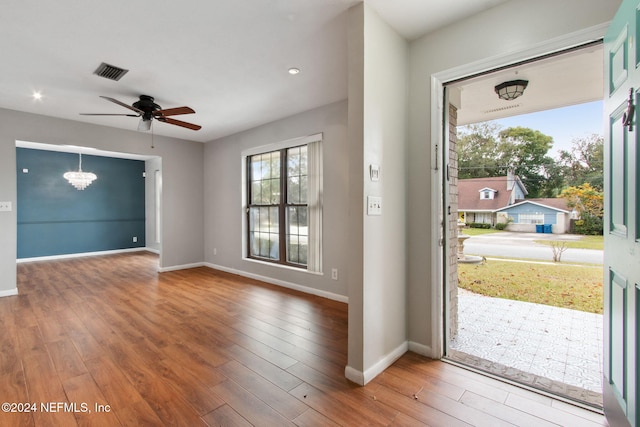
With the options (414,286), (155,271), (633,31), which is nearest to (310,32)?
(633,31)

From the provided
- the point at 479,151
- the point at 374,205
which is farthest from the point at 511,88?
the point at 479,151

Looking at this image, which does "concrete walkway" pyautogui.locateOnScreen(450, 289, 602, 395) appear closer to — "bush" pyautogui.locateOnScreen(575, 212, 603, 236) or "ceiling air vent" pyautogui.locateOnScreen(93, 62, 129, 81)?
"bush" pyautogui.locateOnScreen(575, 212, 603, 236)

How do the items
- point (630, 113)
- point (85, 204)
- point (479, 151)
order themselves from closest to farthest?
point (630, 113) < point (479, 151) < point (85, 204)

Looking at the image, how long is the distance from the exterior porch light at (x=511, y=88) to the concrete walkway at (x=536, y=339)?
245cm

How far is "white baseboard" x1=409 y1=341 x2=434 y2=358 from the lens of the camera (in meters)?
2.27

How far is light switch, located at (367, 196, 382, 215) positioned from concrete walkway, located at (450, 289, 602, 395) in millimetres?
1478

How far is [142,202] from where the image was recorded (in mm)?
8211

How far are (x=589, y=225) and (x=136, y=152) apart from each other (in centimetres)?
749

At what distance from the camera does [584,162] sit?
13.6ft

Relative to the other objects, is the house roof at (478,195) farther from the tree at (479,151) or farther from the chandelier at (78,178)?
the chandelier at (78,178)

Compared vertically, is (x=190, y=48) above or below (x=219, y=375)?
above

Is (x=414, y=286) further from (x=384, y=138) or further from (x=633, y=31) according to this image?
(x=633, y=31)

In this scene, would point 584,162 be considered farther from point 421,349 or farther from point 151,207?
point 151,207

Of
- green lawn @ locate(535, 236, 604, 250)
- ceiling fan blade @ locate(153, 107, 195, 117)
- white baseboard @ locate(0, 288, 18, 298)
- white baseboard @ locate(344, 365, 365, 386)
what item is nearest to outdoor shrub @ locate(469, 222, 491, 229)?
green lawn @ locate(535, 236, 604, 250)
